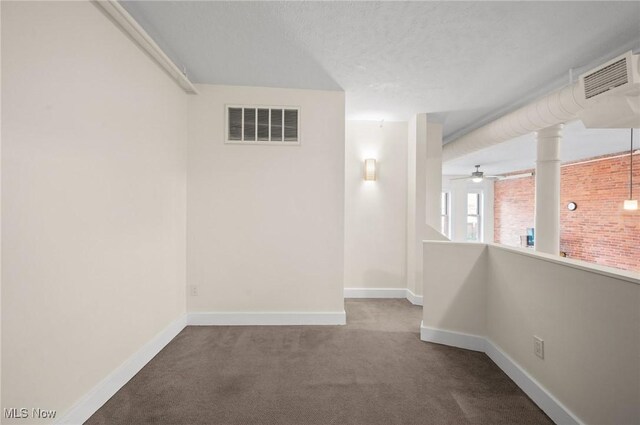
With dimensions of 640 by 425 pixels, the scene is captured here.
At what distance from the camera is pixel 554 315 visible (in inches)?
64.0

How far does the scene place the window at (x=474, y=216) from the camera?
9141 millimetres

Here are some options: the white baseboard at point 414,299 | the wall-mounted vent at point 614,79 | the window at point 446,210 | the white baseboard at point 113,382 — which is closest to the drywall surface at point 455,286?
the white baseboard at point 414,299

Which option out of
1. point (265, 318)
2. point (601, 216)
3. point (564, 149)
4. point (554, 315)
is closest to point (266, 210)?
point (265, 318)

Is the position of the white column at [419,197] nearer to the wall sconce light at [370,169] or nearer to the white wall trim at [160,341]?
the wall sconce light at [370,169]

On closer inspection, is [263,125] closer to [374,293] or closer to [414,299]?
[374,293]

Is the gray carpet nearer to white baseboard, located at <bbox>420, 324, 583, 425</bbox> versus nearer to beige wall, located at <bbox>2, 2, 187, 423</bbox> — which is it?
white baseboard, located at <bbox>420, 324, 583, 425</bbox>

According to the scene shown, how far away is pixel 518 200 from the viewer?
26.7 feet

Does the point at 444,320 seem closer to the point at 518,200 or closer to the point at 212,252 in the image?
the point at 212,252

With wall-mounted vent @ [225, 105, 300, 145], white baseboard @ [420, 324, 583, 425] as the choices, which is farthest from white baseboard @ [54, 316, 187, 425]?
white baseboard @ [420, 324, 583, 425]

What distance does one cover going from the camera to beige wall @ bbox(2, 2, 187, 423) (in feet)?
4.03

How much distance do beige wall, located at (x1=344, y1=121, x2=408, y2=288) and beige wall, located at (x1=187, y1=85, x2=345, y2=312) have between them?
3.33 feet

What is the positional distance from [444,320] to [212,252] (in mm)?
2500

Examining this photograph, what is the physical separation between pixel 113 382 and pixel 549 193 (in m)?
4.78

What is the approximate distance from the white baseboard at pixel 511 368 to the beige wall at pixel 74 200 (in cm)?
265
